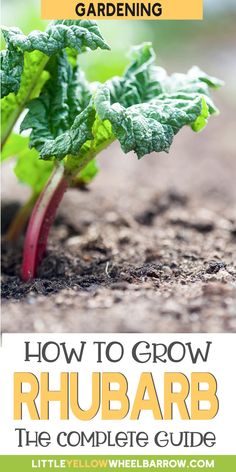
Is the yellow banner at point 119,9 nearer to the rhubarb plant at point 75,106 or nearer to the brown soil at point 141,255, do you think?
the rhubarb plant at point 75,106

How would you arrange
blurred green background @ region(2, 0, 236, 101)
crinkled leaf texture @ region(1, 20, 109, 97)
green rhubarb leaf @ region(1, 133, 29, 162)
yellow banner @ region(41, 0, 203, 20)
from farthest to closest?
blurred green background @ region(2, 0, 236, 101) → green rhubarb leaf @ region(1, 133, 29, 162) → yellow banner @ region(41, 0, 203, 20) → crinkled leaf texture @ region(1, 20, 109, 97)

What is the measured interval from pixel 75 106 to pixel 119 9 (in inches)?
11.3

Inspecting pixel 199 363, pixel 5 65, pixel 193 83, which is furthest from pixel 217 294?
pixel 5 65

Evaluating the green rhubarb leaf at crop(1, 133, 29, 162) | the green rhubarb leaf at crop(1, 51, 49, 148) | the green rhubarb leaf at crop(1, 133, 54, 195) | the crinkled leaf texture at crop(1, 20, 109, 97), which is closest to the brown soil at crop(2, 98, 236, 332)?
the green rhubarb leaf at crop(1, 133, 54, 195)

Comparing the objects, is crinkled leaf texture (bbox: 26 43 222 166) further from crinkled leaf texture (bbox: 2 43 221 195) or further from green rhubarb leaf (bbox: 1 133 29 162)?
green rhubarb leaf (bbox: 1 133 29 162)

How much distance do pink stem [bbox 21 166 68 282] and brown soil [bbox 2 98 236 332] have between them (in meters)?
0.05

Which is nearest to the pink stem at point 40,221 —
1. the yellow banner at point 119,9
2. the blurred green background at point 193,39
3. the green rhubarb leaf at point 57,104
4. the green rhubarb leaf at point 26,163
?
the green rhubarb leaf at point 57,104

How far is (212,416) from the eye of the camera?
1.58 meters

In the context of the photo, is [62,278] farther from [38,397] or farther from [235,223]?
[235,223]

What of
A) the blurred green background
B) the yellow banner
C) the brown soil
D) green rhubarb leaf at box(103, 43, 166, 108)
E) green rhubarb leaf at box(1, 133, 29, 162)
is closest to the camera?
the brown soil

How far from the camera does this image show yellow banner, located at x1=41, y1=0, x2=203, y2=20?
1.87 m

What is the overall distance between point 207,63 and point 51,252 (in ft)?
9.24

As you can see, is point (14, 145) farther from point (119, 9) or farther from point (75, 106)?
point (119, 9)

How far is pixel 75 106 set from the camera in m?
2.00
